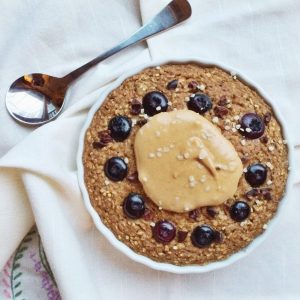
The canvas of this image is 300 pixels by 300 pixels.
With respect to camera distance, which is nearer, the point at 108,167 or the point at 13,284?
the point at 108,167

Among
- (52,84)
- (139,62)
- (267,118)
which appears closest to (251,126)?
(267,118)

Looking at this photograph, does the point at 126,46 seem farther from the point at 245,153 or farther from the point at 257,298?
the point at 257,298

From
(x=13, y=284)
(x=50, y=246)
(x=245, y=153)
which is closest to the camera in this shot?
(x=245, y=153)

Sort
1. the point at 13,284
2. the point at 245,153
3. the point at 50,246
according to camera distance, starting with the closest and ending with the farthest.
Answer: the point at 245,153
the point at 50,246
the point at 13,284

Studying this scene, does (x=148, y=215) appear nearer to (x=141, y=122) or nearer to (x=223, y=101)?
(x=141, y=122)

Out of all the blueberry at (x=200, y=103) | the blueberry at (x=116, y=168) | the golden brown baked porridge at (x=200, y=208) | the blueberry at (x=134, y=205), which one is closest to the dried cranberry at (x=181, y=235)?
the golden brown baked porridge at (x=200, y=208)

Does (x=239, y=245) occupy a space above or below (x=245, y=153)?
below

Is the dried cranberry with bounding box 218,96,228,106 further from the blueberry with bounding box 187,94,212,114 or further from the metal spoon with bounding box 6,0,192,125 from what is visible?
the metal spoon with bounding box 6,0,192,125

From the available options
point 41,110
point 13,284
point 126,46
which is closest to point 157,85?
point 126,46
